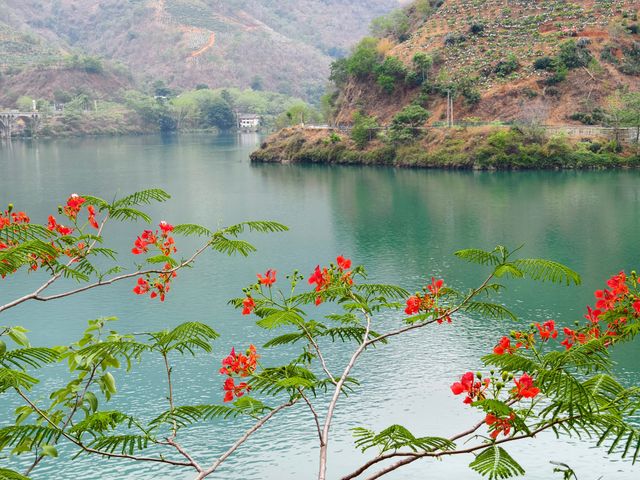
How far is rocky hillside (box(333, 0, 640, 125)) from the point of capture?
6894 cm

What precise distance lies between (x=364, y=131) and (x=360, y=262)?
40323 mm

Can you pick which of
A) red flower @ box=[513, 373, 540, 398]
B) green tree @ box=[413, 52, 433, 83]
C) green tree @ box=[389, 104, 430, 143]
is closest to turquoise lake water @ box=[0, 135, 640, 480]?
green tree @ box=[389, 104, 430, 143]

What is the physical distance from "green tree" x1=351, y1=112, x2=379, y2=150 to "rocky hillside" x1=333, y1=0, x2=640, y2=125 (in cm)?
404

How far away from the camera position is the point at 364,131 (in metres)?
71.0

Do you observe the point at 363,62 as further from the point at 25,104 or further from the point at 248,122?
the point at 25,104

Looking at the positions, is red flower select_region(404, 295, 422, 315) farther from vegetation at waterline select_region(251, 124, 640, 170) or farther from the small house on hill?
the small house on hill

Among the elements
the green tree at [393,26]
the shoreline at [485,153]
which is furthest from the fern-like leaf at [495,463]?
the green tree at [393,26]

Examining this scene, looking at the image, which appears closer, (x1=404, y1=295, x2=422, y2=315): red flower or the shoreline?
(x1=404, y1=295, x2=422, y2=315): red flower

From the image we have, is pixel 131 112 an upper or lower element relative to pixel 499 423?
upper

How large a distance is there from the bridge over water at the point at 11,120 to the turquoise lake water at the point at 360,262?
6113 cm

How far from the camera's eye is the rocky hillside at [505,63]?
68.9 meters

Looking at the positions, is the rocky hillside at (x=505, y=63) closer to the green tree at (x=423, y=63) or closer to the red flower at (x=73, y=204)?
the green tree at (x=423, y=63)

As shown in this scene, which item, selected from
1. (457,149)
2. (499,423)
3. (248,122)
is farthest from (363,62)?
(499,423)

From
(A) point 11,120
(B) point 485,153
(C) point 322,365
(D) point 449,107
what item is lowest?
(B) point 485,153
